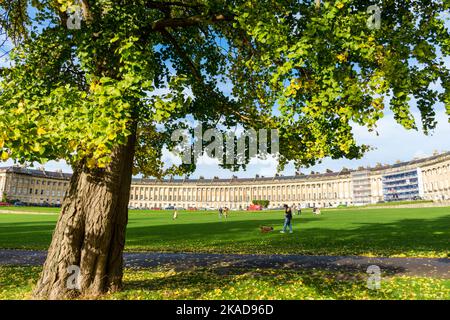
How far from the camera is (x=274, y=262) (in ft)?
46.5

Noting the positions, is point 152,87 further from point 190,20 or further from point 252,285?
point 252,285

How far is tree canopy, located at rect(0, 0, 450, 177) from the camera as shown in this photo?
596cm

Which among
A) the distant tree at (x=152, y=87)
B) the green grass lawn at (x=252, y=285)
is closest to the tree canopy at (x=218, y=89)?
the distant tree at (x=152, y=87)

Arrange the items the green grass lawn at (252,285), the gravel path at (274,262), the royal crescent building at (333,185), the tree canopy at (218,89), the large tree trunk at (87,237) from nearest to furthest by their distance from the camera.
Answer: the tree canopy at (218,89)
the large tree trunk at (87,237)
the green grass lawn at (252,285)
the gravel path at (274,262)
the royal crescent building at (333,185)

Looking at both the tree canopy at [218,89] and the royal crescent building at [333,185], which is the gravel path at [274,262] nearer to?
the tree canopy at [218,89]

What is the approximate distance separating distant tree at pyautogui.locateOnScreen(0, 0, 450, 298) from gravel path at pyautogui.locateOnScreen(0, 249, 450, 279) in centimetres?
445

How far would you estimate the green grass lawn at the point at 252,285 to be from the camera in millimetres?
8758

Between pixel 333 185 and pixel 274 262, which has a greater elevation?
pixel 333 185

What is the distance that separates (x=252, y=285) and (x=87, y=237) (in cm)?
493

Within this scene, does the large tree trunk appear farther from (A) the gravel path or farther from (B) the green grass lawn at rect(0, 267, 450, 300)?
(A) the gravel path

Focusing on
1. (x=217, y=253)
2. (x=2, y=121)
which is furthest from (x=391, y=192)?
(x=2, y=121)

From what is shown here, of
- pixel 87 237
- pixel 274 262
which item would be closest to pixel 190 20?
pixel 87 237

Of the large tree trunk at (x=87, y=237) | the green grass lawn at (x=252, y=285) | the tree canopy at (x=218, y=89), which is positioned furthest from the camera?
the green grass lawn at (x=252, y=285)

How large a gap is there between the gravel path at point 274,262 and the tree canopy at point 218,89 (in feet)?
14.9
